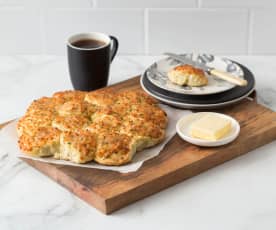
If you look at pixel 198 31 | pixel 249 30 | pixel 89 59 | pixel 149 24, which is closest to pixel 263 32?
pixel 249 30

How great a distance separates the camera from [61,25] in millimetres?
2020

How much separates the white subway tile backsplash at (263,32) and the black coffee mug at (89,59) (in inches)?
17.2

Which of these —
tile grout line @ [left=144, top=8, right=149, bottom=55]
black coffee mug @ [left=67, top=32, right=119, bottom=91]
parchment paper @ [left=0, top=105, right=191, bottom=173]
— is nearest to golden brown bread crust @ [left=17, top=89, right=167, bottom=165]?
parchment paper @ [left=0, top=105, right=191, bottom=173]

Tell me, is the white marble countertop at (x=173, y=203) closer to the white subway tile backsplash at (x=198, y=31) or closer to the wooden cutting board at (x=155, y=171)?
the wooden cutting board at (x=155, y=171)

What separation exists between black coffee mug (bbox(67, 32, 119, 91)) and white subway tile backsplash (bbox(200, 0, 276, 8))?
32cm

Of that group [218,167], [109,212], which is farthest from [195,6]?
[109,212]

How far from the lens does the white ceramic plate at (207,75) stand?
5.46 ft

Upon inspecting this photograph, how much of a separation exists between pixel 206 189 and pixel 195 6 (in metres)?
0.71

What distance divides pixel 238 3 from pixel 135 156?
68 centimetres

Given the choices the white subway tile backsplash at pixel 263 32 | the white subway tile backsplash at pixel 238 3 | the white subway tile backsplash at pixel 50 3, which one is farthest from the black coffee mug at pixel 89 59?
the white subway tile backsplash at pixel 263 32

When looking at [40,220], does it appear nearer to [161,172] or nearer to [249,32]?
[161,172]

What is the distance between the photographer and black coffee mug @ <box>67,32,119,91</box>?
5.70 ft

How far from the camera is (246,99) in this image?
5.53 feet

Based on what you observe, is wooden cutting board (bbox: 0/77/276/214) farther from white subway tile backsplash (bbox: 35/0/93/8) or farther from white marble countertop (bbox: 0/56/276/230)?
white subway tile backsplash (bbox: 35/0/93/8)
